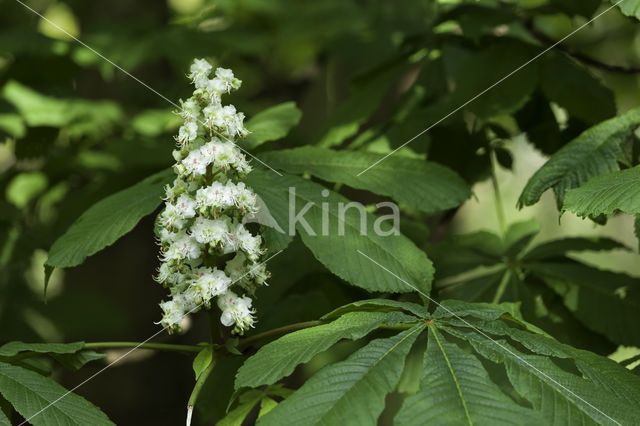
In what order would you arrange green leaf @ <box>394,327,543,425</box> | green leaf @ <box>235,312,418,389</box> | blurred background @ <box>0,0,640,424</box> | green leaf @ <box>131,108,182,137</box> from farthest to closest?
green leaf @ <box>131,108,182,137</box> < blurred background @ <box>0,0,640,424</box> < green leaf @ <box>235,312,418,389</box> < green leaf @ <box>394,327,543,425</box>

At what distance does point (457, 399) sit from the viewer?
0.99m

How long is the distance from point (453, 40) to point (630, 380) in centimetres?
136

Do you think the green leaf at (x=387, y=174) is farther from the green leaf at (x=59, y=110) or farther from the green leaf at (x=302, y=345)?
the green leaf at (x=59, y=110)

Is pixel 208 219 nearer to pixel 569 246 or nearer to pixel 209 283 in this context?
pixel 209 283

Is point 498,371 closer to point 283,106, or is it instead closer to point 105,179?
point 283,106

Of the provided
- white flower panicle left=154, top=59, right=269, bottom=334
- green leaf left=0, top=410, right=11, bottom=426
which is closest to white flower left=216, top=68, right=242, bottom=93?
white flower panicle left=154, top=59, right=269, bottom=334

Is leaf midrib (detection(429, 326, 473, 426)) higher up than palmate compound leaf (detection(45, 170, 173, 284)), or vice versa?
palmate compound leaf (detection(45, 170, 173, 284))

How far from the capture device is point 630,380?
3.81ft

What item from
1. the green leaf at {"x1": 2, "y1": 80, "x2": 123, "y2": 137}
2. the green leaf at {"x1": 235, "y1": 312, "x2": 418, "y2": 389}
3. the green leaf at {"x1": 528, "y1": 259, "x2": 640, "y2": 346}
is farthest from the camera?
the green leaf at {"x1": 2, "y1": 80, "x2": 123, "y2": 137}

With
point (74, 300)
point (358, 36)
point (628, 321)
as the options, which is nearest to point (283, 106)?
point (628, 321)

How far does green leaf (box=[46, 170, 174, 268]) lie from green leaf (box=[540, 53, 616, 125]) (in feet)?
3.73

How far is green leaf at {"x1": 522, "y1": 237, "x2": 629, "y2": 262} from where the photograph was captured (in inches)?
71.7

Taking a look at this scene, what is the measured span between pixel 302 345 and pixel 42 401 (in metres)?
0.50

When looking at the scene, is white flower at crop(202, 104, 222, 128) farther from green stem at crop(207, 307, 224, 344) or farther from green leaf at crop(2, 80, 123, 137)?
green leaf at crop(2, 80, 123, 137)
